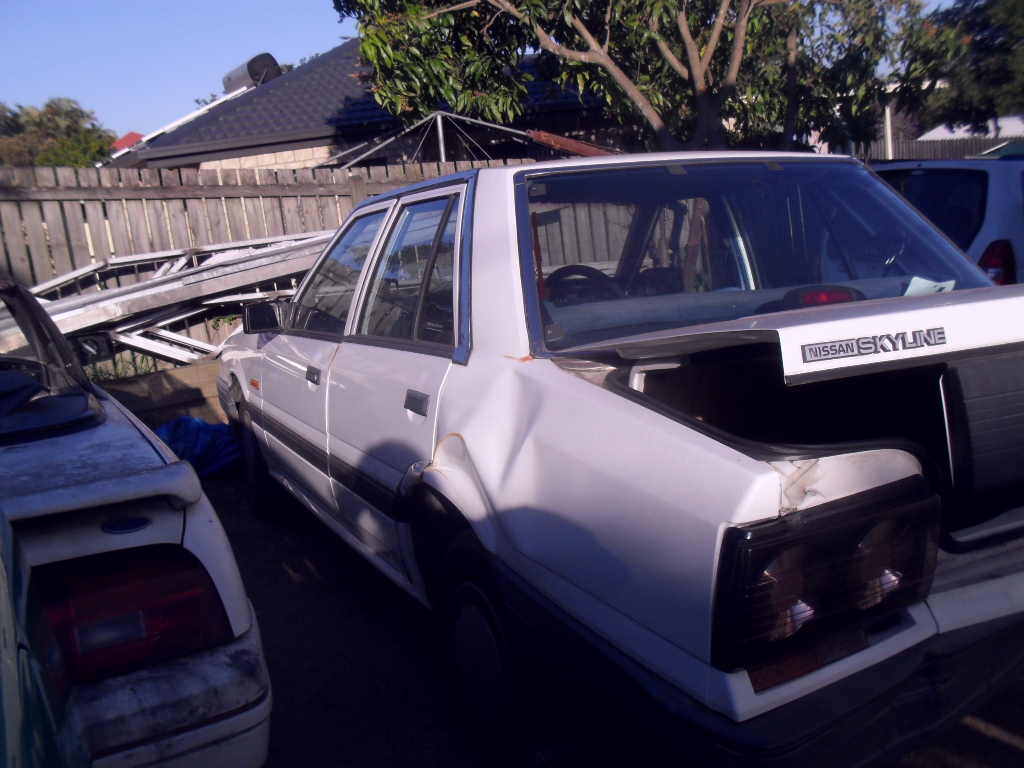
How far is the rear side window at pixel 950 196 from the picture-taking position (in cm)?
561

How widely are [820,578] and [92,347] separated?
130 inches

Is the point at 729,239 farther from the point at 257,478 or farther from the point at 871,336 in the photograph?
the point at 257,478

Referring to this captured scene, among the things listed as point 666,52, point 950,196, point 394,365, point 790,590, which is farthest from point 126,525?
point 666,52

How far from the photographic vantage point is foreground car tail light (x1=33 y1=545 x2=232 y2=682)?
1848 millimetres

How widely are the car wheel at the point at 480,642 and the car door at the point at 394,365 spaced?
0.38 m

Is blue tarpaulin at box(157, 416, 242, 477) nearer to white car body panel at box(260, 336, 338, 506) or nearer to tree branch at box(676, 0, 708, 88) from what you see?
white car body panel at box(260, 336, 338, 506)

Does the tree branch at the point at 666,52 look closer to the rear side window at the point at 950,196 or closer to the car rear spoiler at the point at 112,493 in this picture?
the rear side window at the point at 950,196

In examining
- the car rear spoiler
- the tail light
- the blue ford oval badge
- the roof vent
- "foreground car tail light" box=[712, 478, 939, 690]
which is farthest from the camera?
the roof vent

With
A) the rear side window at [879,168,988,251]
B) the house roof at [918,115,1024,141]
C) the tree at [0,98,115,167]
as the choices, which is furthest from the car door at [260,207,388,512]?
the tree at [0,98,115,167]

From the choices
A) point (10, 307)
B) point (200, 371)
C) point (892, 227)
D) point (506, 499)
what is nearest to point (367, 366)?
point (506, 499)

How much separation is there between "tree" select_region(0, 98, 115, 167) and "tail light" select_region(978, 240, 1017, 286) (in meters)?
29.0

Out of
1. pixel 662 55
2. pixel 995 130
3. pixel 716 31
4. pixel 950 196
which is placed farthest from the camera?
pixel 995 130

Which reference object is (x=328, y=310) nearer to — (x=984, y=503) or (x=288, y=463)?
(x=288, y=463)

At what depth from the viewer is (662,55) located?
9.10 meters
